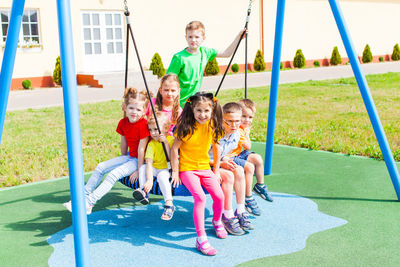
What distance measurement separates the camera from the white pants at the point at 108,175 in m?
3.59

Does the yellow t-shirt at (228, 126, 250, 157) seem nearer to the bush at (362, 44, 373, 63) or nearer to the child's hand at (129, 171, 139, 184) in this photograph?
the child's hand at (129, 171, 139, 184)

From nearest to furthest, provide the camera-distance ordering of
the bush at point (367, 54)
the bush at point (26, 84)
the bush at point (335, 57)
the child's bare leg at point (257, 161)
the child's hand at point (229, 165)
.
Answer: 1. the child's hand at point (229, 165)
2. the child's bare leg at point (257, 161)
3. the bush at point (26, 84)
4. the bush at point (335, 57)
5. the bush at point (367, 54)

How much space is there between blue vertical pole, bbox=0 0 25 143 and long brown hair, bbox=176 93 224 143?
123 centimetres

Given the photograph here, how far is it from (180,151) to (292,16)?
21740mm

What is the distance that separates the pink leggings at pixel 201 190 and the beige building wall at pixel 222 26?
14261mm

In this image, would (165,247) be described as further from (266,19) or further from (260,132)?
(266,19)

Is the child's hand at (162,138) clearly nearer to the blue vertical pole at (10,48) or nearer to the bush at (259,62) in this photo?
the blue vertical pole at (10,48)

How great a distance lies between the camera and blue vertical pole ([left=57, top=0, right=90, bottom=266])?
259cm

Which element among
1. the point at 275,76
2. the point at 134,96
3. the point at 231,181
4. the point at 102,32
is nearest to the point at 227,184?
the point at 231,181

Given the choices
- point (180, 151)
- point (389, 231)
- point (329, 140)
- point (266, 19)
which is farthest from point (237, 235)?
point (266, 19)

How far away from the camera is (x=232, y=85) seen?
15.9 m

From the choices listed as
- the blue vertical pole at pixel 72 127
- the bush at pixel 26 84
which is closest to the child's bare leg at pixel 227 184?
the blue vertical pole at pixel 72 127

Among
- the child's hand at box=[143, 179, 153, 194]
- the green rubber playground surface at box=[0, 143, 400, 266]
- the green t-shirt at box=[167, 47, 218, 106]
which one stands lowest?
the green rubber playground surface at box=[0, 143, 400, 266]

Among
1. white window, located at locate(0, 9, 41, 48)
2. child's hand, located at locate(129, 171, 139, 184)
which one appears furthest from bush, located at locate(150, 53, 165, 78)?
child's hand, located at locate(129, 171, 139, 184)
